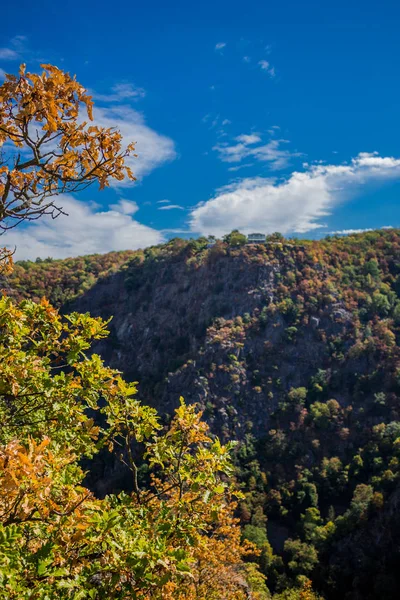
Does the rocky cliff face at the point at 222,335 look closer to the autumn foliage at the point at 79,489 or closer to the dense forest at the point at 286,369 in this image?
the dense forest at the point at 286,369

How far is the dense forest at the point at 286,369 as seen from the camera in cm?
3438

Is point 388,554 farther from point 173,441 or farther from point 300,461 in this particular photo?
point 173,441

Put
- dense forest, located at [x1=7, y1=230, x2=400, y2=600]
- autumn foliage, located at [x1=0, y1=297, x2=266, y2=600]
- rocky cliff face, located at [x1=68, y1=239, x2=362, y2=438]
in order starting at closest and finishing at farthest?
autumn foliage, located at [x1=0, y1=297, x2=266, y2=600], dense forest, located at [x1=7, y1=230, x2=400, y2=600], rocky cliff face, located at [x1=68, y1=239, x2=362, y2=438]

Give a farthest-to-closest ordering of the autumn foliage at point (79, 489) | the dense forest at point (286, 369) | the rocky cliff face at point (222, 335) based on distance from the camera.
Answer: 1. the rocky cliff face at point (222, 335)
2. the dense forest at point (286, 369)
3. the autumn foliage at point (79, 489)

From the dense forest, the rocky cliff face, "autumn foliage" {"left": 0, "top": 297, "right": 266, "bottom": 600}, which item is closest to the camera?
"autumn foliage" {"left": 0, "top": 297, "right": 266, "bottom": 600}

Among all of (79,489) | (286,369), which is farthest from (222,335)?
(79,489)

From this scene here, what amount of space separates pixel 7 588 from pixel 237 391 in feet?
165

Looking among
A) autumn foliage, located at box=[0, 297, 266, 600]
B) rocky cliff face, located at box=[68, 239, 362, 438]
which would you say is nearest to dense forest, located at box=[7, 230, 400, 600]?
rocky cliff face, located at box=[68, 239, 362, 438]

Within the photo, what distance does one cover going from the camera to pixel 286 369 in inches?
2147

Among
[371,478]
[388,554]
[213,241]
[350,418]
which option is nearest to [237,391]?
[350,418]

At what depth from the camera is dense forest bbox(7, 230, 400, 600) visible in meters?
34.4

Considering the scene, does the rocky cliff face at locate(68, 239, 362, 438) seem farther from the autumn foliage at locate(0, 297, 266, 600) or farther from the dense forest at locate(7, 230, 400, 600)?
the autumn foliage at locate(0, 297, 266, 600)

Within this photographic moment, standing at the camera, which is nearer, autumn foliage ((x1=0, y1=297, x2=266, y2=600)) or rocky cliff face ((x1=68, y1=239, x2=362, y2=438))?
autumn foliage ((x1=0, y1=297, x2=266, y2=600))

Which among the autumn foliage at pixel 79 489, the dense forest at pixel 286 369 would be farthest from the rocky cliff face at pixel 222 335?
the autumn foliage at pixel 79 489
